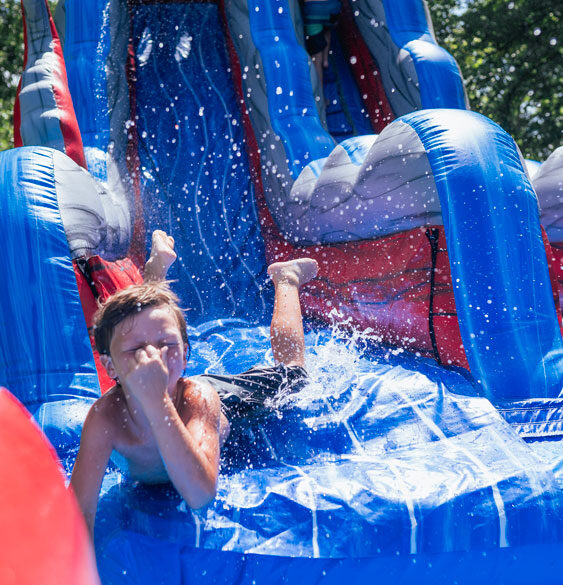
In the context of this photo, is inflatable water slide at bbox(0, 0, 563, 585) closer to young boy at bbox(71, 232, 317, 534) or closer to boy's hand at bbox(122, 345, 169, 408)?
young boy at bbox(71, 232, 317, 534)

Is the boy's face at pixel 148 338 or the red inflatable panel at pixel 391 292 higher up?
the boy's face at pixel 148 338

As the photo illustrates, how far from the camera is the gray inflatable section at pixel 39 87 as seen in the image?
2529 mm

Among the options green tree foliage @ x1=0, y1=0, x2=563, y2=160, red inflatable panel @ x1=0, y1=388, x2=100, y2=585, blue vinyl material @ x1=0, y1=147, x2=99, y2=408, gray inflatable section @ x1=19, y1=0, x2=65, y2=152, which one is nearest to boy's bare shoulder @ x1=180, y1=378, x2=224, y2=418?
blue vinyl material @ x1=0, y1=147, x2=99, y2=408

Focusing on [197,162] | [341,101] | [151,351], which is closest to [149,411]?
[151,351]

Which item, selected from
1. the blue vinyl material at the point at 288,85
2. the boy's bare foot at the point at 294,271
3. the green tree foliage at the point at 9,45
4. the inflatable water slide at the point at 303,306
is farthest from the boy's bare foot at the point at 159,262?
the green tree foliage at the point at 9,45

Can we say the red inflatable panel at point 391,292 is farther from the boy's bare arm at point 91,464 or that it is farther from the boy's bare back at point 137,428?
the boy's bare arm at point 91,464

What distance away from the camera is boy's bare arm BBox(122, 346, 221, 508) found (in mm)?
1123

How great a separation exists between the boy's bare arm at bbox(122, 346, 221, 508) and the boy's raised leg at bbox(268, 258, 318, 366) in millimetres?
629

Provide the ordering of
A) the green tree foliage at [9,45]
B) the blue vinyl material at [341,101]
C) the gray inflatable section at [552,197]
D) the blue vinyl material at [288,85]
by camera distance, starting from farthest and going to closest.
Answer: the green tree foliage at [9,45] → the blue vinyl material at [341,101] → the blue vinyl material at [288,85] → the gray inflatable section at [552,197]

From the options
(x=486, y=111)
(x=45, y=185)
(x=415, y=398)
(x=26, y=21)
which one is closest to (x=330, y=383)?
(x=415, y=398)

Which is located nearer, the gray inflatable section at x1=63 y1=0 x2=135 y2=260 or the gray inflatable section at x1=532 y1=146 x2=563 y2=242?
the gray inflatable section at x1=532 y1=146 x2=563 y2=242

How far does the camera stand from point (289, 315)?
6.40 feet

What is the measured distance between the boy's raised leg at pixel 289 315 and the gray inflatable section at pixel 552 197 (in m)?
0.96

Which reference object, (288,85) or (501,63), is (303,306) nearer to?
(288,85)
